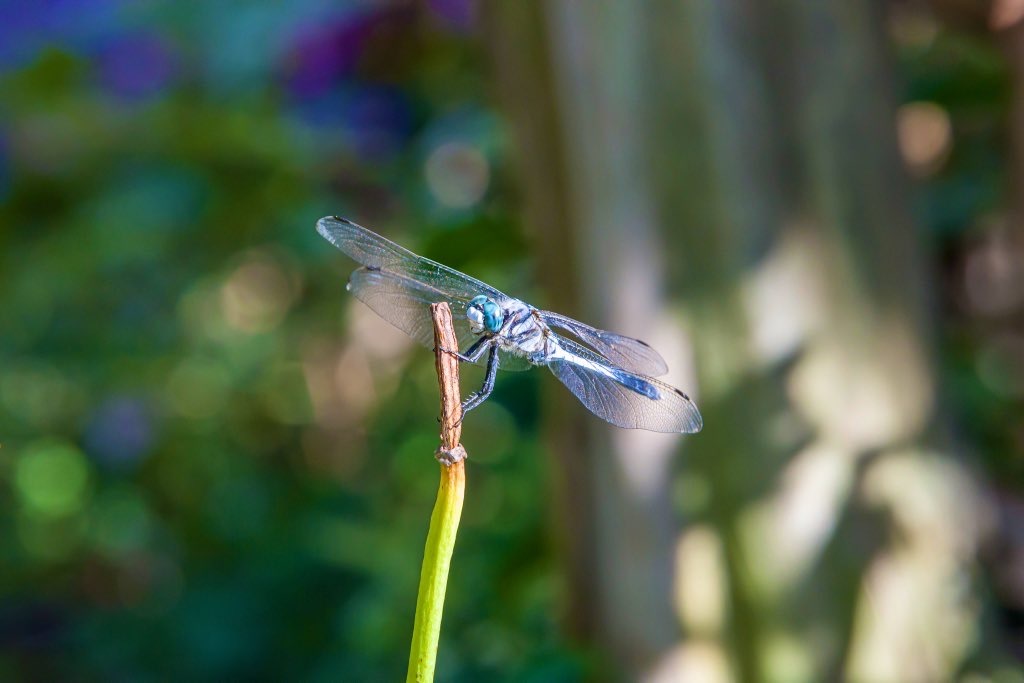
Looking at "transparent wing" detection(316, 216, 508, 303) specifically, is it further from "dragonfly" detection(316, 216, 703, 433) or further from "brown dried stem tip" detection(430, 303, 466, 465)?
"brown dried stem tip" detection(430, 303, 466, 465)

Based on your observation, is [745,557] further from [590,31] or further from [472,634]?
[590,31]

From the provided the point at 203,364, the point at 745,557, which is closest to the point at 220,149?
the point at 203,364

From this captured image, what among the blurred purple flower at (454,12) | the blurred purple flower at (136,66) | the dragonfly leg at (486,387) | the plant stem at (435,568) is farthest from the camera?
the blurred purple flower at (136,66)

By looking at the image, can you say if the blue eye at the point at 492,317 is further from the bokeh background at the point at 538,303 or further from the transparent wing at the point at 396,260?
the bokeh background at the point at 538,303

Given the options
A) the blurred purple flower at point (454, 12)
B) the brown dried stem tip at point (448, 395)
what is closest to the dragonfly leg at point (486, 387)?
the brown dried stem tip at point (448, 395)

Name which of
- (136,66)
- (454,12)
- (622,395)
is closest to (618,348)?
(622,395)

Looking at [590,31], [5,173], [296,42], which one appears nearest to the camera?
[590,31]
